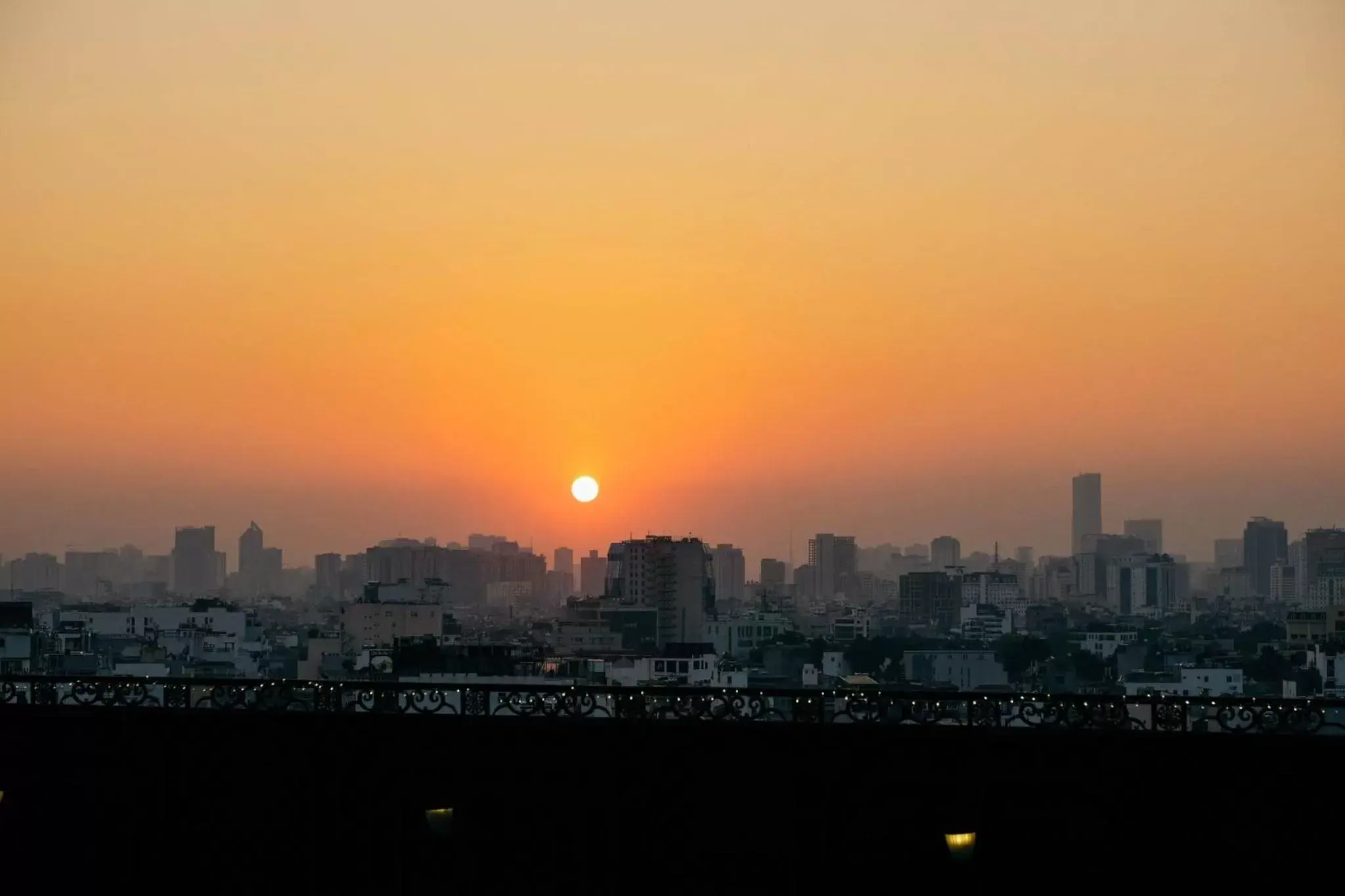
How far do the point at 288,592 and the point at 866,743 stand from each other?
75.4 meters

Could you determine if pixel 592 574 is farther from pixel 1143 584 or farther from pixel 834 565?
pixel 1143 584

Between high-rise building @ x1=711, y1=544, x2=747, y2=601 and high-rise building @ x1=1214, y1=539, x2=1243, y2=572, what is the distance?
81.0 ft

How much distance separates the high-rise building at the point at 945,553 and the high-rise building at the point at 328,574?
3042cm

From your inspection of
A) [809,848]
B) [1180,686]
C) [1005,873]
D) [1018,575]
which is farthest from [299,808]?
[1018,575]

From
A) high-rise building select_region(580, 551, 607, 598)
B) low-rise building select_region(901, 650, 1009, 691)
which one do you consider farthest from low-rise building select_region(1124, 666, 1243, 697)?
high-rise building select_region(580, 551, 607, 598)

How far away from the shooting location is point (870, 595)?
8681 cm

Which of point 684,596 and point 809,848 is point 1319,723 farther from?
point 684,596

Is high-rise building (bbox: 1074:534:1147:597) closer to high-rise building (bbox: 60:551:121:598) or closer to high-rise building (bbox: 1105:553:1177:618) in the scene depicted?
high-rise building (bbox: 1105:553:1177:618)

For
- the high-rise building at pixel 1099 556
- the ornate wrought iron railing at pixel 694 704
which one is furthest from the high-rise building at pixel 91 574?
the ornate wrought iron railing at pixel 694 704

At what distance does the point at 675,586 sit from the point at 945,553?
14123mm

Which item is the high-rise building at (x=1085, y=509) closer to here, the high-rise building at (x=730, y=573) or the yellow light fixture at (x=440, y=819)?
the high-rise building at (x=730, y=573)

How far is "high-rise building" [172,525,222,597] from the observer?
8312cm

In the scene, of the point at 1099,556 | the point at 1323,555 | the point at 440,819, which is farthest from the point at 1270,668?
the point at 440,819

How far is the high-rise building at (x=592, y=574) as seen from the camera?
318ft
